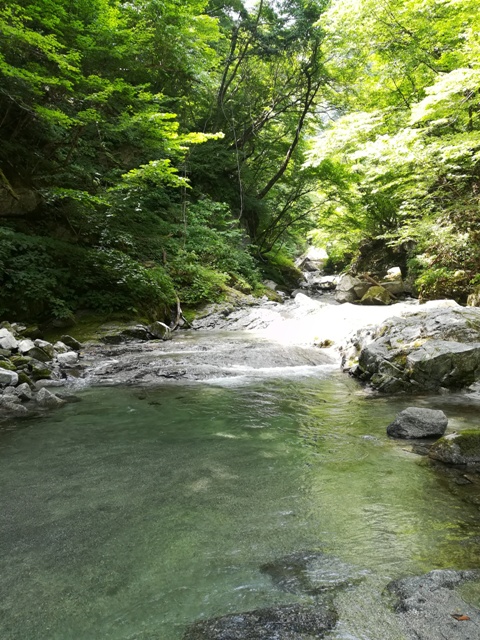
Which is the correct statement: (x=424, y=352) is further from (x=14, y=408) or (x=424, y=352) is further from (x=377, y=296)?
(x=377, y=296)

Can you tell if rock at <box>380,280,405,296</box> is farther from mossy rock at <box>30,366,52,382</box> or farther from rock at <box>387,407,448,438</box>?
mossy rock at <box>30,366,52,382</box>

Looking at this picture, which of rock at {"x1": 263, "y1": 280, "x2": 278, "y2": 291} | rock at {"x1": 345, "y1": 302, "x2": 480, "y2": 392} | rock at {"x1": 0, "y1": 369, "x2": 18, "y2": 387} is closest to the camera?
rock at {"x1": 0, "y1": 369, "x2": 18, "y2": 387}

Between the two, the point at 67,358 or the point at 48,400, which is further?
the point at 67,358

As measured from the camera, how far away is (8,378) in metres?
5.22

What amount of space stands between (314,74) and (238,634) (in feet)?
66.3

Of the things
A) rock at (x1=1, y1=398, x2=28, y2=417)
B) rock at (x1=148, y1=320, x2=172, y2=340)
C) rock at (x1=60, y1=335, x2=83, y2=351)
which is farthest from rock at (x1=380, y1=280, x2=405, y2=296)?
rock at (x1=1, y1=398, x2=28, y2=417)

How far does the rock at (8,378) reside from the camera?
5.16 metres

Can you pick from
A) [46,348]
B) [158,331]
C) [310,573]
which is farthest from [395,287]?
[310,573]

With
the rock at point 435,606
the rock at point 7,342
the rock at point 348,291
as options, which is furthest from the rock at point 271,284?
the rock at point 435,606

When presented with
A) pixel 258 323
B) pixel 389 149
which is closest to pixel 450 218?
pixel 389 149

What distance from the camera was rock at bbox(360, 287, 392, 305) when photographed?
15906 mm

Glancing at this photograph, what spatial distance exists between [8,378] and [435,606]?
5.27 metres

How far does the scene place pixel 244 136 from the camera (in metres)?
19.2

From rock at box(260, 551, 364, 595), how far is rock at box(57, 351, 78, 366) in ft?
18.4
